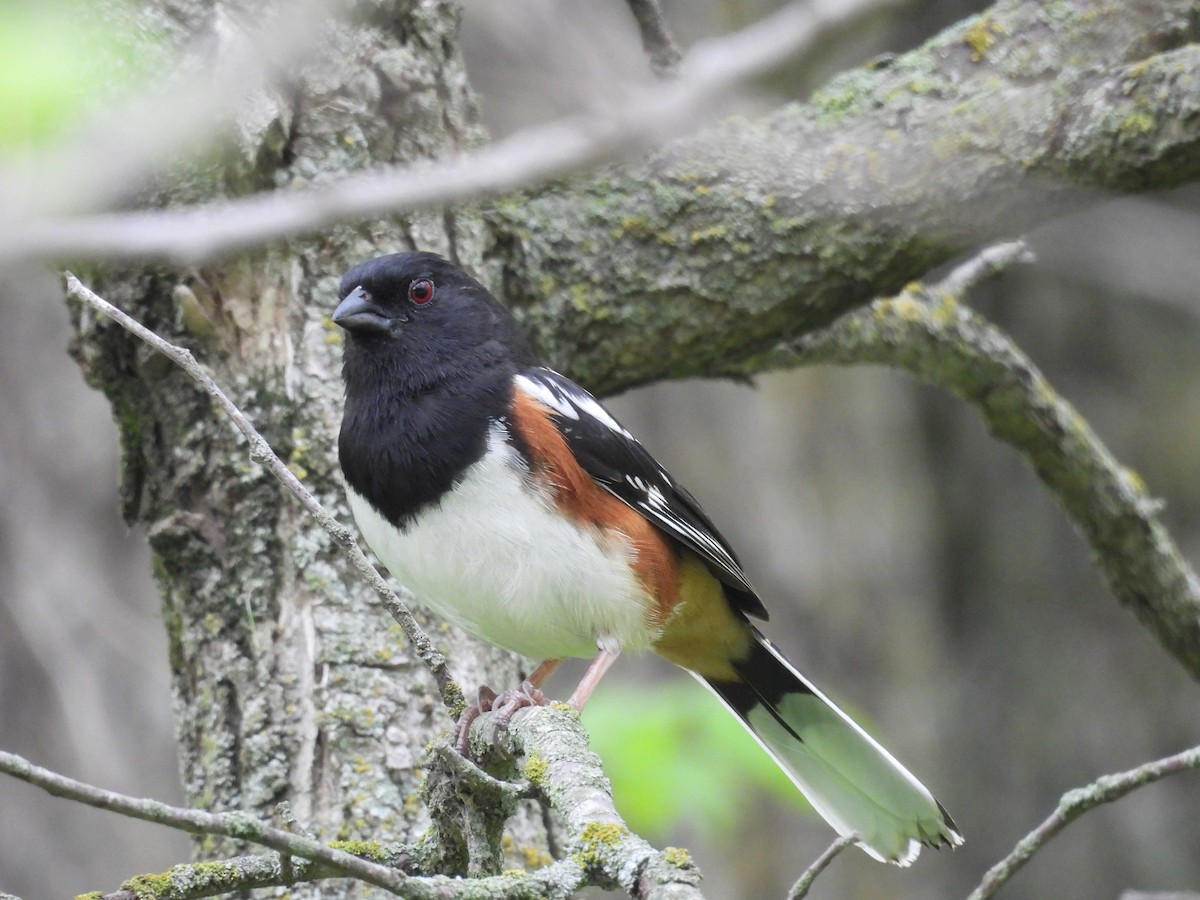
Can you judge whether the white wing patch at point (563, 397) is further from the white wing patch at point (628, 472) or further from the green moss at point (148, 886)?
the green moss at point (148, 886)

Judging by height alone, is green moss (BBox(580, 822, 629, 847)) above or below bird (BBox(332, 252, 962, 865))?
below

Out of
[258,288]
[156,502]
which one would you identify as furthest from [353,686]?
[258,288]

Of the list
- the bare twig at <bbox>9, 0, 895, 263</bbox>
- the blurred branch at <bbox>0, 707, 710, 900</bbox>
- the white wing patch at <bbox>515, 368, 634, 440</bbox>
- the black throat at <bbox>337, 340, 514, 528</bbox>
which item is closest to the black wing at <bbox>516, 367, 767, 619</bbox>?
the white wing patch at <bbox>515, 368, 634, 440</bbox>

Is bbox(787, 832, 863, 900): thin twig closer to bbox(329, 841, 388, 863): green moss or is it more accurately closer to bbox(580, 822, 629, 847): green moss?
bbox(580, 822, 629, 847): green moss

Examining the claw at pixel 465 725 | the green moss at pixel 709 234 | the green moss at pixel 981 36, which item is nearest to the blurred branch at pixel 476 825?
the claw at pixel 465 725

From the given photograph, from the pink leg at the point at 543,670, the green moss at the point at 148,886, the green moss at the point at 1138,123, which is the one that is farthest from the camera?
the pink leg at the point at 543,670

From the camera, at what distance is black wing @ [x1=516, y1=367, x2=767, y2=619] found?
3.04 meters

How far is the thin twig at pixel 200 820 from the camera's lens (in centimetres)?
139

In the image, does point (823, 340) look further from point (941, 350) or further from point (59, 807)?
point (59, 807)

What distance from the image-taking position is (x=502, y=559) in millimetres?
2803

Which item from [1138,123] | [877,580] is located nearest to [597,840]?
[1138,123]

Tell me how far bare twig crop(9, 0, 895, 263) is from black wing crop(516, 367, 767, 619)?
1.57 meters

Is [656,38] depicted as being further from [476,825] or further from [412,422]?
[476,825]

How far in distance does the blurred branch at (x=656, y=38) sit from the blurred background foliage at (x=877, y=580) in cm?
125
